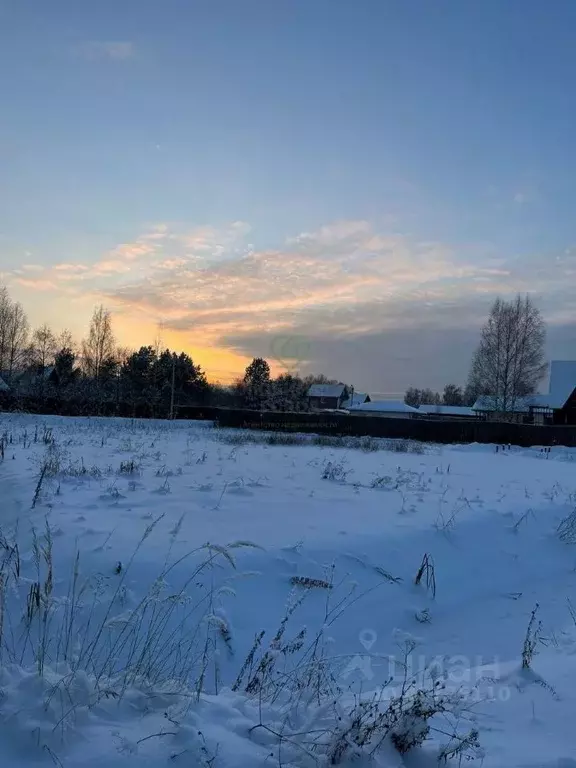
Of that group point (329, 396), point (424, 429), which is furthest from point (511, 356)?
point (329, 396)

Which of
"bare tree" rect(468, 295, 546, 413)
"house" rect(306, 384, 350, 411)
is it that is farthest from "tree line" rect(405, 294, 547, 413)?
"house" rect(306, 384, 350, 411)

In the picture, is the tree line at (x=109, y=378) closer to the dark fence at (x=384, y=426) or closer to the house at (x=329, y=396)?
the dark fence at (x=384, y=426)

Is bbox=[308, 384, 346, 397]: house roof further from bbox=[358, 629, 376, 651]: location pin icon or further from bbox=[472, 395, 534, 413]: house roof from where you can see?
bbox=[358, 629, 376, 651]: location pin icon

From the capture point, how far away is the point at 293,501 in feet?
24.6

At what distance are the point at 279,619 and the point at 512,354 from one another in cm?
4135

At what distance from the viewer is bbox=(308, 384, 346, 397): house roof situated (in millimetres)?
96562

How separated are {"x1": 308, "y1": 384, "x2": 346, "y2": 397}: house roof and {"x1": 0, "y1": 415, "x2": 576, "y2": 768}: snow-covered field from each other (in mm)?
86226

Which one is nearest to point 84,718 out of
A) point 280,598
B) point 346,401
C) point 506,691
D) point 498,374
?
point 506,691

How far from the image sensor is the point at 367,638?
4.33 m

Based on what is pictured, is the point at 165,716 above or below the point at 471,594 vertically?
above

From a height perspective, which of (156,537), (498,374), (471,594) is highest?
(498,374)

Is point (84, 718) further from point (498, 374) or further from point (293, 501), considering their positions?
point (498, 374)

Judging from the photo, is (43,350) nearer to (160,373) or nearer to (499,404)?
(160,373)

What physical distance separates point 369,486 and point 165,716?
7290mm
